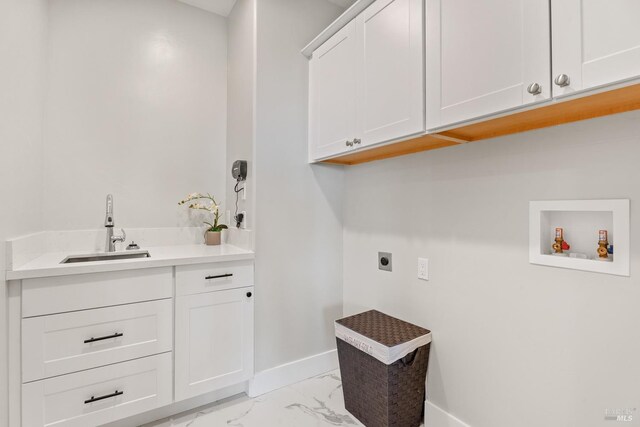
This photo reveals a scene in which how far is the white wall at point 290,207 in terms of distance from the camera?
2.04 meters

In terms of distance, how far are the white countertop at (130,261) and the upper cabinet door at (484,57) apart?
4.55 ft

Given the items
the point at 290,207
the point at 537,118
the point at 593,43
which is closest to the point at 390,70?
the point at 537,118

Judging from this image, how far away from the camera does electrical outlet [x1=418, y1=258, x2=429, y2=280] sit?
172 centimetres

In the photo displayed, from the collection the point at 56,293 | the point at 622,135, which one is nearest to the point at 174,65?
the point at 56,293

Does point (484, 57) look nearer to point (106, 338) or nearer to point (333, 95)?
point (333, 95)

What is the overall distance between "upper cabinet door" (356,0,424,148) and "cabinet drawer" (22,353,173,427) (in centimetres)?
172

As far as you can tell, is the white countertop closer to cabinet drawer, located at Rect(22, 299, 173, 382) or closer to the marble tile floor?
Answer: cabinet drawer, located at Rect(22, 299, 173, 382)

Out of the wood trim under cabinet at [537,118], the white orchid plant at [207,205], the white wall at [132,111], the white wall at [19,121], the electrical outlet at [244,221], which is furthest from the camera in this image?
the white orchid plant at [207,205]

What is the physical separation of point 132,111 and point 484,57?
222 centimetres

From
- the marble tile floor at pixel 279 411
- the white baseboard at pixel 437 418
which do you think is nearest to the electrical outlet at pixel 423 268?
the white baseboard at pixel 437 418

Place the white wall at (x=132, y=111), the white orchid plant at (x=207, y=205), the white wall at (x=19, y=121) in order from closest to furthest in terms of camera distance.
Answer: the white wall at (x=19, y=121), the white wall at (x=132, y=111), the white orchid plant at (x=207, y=205)

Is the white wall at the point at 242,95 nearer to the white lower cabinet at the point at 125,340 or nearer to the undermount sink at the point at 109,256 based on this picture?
the white lower cabinet at the point at 125,340

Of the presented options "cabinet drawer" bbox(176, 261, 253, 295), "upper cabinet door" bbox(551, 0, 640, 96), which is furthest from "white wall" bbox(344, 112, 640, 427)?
"cabinet drawer" bbox(176, 261, 253, 295)

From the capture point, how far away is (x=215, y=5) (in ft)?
7.80
